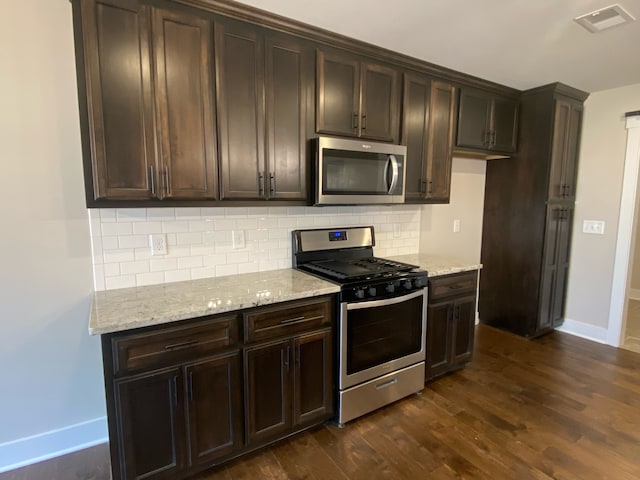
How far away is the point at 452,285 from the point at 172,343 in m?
2.04

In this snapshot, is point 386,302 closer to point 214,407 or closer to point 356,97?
point 214,407

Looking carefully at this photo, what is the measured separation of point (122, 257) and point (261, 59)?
56.3 inches

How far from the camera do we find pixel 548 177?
3.32 m

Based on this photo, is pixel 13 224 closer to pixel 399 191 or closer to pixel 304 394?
pixel 304 394

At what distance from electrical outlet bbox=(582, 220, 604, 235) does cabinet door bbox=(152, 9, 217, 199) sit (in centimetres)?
377

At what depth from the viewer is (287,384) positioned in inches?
78.2

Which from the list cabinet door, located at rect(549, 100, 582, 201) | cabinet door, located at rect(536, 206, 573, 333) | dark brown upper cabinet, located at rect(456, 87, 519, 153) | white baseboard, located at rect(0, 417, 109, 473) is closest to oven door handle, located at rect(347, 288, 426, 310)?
dark brown upper cabinet, located at rect(456, 87, 519, 153)

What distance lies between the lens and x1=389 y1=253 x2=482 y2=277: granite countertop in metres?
2.61

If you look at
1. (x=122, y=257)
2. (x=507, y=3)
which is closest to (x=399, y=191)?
(x=507, y=3)

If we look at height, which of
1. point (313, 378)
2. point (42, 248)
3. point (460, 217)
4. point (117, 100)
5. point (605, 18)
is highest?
point (605, 18)

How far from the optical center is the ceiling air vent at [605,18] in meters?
1.93

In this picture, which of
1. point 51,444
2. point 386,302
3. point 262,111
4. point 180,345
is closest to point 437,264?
point 386,302

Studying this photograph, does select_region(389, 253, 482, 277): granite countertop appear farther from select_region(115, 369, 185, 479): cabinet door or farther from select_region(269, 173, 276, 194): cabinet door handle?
select_region(115, 369, 185, 479): cabinet door

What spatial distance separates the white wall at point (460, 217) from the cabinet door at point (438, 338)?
903 millimetres
